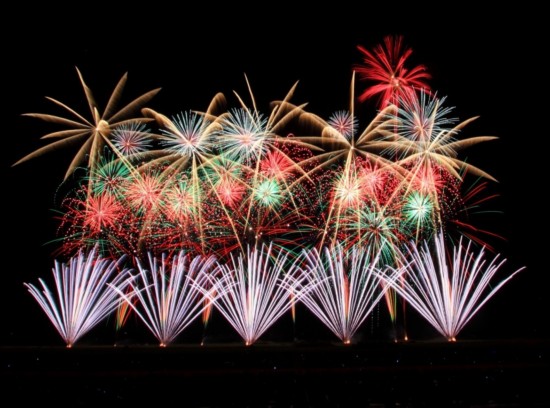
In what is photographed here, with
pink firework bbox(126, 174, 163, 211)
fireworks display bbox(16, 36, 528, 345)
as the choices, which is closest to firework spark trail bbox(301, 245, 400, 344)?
fireworks display bbox(16, 36, 528, 345)

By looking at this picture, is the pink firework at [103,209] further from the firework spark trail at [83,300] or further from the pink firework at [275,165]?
the pink firework at [275,165]

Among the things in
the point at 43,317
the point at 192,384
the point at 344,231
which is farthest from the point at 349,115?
the point at 43,317

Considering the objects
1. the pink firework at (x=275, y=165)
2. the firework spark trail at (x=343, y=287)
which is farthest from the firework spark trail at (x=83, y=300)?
the firework spark trail at (x=343, y=287)

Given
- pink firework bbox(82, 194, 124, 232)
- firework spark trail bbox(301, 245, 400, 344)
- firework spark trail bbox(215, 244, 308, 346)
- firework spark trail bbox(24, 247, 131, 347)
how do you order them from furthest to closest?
pink firework bbox(82, 194, 124, 232)
firework spark trail bbox(24, 247, 131, 347)
firework spark trail bbox(301, 245, 400, 344)
firework spark trail bbox(215, 244, 308, 346)

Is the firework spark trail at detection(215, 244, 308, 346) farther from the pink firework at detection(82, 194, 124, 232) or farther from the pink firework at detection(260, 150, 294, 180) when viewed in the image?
the pink firework at detection(82, 194, 124, 232)

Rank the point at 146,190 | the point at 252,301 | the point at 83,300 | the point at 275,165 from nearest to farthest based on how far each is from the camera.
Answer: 1. the point at 252,301
2. the point at 83,300
3. the point at 146,190
4. the point at 275,165

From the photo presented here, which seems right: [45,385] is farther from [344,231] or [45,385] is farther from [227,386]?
[344,231]

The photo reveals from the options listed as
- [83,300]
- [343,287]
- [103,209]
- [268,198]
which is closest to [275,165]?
[268,198]

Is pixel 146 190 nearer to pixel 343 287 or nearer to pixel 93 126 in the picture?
pixel 93 126
